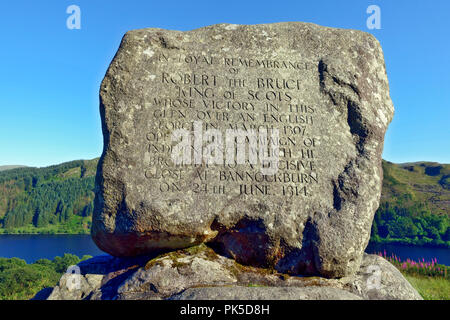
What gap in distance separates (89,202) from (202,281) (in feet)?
290

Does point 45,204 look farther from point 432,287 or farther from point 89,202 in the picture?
point 432,287

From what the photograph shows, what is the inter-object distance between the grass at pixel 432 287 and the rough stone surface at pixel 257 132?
2.74 metres

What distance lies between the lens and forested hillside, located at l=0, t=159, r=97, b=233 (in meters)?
76.9

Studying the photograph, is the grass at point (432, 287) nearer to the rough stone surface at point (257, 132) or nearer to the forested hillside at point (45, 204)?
the rough stone surface at point (257, 132)

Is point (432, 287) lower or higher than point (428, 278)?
higher

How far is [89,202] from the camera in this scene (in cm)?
8388

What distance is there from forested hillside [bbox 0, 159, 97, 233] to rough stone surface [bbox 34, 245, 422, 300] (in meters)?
77.4

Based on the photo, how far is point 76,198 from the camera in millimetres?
85062

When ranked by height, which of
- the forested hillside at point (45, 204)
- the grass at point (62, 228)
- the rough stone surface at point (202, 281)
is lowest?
the grass at point (62, 228)

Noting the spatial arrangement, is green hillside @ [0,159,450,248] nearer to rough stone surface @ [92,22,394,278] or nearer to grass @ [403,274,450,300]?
grass @ [403,274,450,300]

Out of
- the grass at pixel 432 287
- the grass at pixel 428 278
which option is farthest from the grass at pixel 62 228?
the grass at pixel 432 287

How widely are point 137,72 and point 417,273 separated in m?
8.77

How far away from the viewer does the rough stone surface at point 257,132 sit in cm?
426

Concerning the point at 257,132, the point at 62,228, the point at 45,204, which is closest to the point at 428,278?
the point at 257,132
